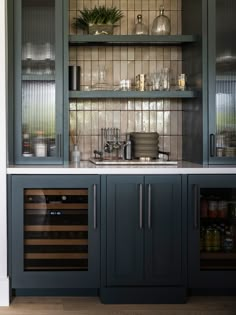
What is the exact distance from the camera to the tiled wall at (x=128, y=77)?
13.7 ft

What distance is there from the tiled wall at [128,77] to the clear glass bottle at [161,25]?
213mm

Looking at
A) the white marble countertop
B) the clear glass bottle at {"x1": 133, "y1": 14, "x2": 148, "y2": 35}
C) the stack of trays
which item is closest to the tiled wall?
the clear glass bottle at {"x1": 133, "y1": 14, "x2": 148, "y2": 35}

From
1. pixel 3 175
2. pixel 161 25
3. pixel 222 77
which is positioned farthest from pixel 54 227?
pixel 161 25

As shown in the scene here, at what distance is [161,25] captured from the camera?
3982 mm

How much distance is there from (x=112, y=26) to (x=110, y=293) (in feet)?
6.29

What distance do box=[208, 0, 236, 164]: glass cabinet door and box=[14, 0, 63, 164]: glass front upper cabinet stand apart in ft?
3.47

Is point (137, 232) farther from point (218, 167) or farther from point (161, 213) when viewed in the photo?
Answer: point (218, 167)

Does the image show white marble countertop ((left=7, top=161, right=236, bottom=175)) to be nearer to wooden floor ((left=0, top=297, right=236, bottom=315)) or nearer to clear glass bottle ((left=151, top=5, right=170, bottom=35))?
wooden floor ((left=0, top=297, right=236, bottom=315))

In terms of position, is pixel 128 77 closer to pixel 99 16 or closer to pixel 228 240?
pixel 99 16

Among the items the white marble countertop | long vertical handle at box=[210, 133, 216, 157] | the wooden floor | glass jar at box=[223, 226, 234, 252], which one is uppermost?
long vertical handle at box=[210, 133, 216, 157]

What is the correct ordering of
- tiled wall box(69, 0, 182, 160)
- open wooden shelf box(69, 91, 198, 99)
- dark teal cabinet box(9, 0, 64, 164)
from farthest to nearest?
tiled wall box(69, 0, 182, 160), open wooden shelf box(69, 91, 198, 99), dark teal cabinet box(9, 0, 64, 164)

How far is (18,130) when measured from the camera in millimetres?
3697

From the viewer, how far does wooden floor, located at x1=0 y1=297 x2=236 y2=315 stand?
131 inches

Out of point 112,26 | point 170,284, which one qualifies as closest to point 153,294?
point 170,284
